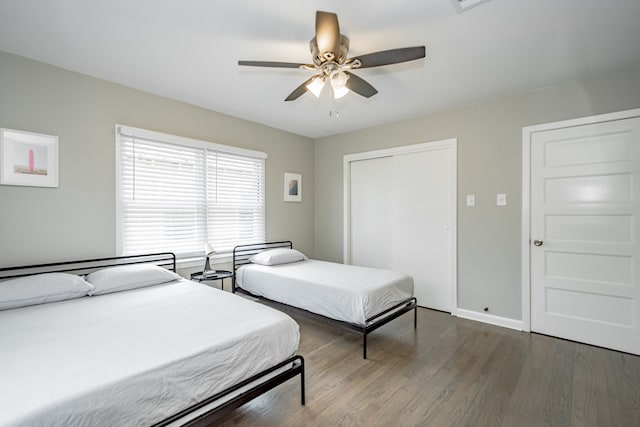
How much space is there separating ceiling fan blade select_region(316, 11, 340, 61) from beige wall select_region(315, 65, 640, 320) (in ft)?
7.84

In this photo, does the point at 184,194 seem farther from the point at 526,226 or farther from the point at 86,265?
the point at 526,226

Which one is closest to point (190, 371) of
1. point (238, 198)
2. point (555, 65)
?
point (238, 198)

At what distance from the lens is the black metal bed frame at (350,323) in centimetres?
266

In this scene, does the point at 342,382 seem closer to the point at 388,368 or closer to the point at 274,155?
the point at 388,368

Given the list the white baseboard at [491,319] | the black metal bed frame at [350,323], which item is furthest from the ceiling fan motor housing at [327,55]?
the white baseboard at [491,319]

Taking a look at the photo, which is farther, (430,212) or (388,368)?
(430,212)

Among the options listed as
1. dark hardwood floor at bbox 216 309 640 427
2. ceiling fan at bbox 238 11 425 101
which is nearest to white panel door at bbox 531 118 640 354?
dark hardwood floor at bbox 216 309 640 427

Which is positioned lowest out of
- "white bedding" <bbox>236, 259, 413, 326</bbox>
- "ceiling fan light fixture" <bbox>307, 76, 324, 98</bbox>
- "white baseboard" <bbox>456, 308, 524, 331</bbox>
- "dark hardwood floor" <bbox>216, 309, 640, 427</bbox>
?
"dark hardwood floor" <bbox>216, 309, 640, 427</bbox>

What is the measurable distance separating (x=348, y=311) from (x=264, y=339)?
3.61 feet

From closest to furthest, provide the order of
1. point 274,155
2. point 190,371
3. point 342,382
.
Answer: point 190,371, point 342,382, point 274,155

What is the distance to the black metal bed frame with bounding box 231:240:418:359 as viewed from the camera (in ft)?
8.71

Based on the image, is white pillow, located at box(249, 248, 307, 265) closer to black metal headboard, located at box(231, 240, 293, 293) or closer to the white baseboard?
black metal headboard, located at box(231, 240, 293, 293)

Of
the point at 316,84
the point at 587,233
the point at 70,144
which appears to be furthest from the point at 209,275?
the point at 587,233

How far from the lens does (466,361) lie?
2598mm
